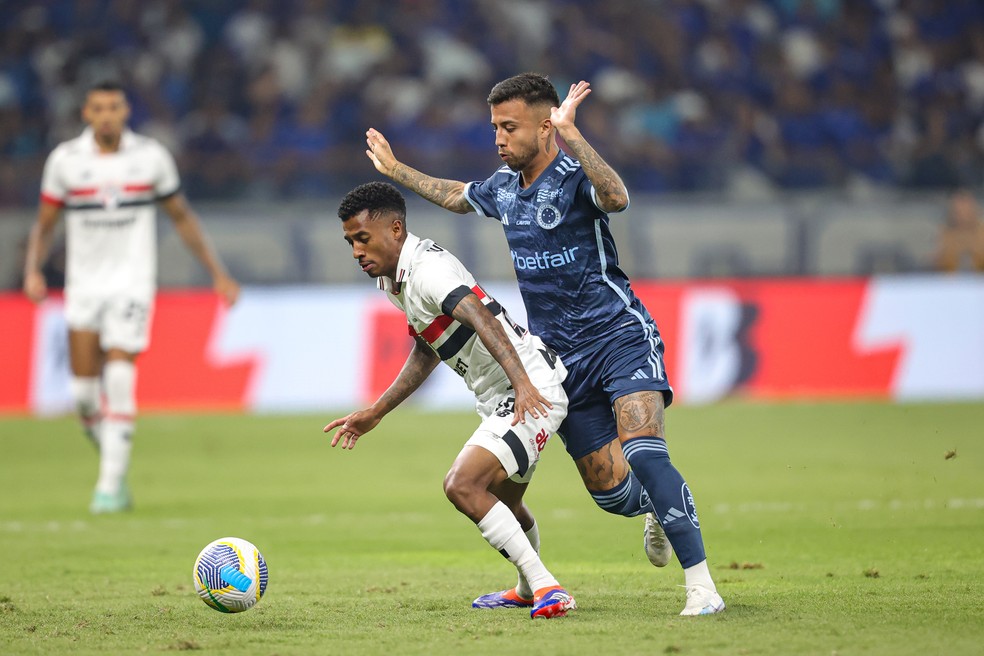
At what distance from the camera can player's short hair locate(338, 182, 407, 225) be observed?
229 inches

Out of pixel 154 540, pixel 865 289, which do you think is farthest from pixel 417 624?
pixel 865 289

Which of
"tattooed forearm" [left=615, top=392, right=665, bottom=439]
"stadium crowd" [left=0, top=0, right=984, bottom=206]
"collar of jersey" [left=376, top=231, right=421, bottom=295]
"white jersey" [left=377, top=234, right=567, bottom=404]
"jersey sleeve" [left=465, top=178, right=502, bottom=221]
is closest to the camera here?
"tattooed forearm" [left=615, top=392, right=665, bottom=439]

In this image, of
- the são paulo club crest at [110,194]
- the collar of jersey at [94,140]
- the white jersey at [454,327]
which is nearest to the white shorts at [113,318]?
the são paulo club crest at [110,194]

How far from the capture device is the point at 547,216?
5898mm

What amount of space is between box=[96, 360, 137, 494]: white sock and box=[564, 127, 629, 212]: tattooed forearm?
5097 mm

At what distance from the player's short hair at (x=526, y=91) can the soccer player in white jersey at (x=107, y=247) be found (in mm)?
4533

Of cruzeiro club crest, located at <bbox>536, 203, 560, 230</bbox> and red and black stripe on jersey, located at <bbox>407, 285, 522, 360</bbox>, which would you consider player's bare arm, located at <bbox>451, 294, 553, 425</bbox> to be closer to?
red and black stripe on jersey, located at <bbox>407, 285, 522, 360</bbox>

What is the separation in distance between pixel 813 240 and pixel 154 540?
411 inches

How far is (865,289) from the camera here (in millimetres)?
15547

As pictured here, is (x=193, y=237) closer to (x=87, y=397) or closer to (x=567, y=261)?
(x=87, y=397)

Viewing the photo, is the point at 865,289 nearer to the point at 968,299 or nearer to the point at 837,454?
the point at 968,299

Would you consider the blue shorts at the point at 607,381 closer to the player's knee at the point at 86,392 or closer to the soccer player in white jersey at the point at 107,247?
the soccer player in white jersey at the point at 107,247

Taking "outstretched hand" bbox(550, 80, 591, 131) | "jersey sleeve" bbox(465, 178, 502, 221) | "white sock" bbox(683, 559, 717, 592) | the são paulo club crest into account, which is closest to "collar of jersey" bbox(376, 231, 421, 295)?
"jersey sleeve" bbox(465, 178, 502, 221)

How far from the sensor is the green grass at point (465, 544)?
16.9ft
